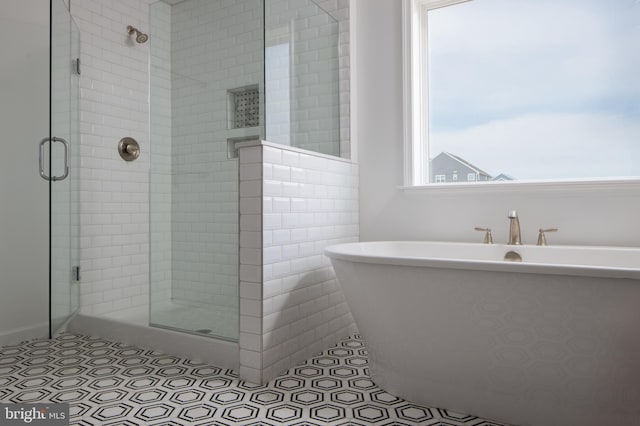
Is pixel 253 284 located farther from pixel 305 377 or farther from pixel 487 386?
pixel 487 386

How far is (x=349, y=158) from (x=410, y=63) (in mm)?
751

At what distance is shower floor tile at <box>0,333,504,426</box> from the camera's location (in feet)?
5.60

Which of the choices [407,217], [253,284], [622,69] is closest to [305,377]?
[253,284]

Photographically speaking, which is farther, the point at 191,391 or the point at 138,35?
the point at 138,35

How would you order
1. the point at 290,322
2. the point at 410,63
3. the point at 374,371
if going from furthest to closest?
the point at 410,63 < the point at 290,322 < the point at 374,371

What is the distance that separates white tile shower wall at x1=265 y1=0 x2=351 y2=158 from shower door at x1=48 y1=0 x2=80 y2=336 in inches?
51.6

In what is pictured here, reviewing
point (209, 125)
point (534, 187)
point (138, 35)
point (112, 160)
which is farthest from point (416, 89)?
point (112, 160)

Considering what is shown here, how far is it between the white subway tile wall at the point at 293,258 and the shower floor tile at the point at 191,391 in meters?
0.14

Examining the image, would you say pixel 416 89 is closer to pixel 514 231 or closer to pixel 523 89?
pixel 523 89

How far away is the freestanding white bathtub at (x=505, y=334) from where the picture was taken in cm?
140

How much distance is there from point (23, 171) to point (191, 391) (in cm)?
191

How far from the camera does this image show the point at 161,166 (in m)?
2.58

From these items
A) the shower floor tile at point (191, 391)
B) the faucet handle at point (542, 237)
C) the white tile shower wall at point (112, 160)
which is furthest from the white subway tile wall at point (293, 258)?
the white tile shower wall at point (112, 160)

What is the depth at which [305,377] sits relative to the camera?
216 centimetres
